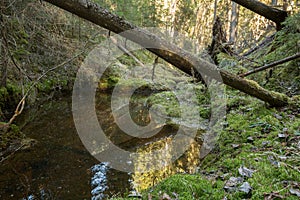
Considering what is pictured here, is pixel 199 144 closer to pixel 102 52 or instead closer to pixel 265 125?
pixel 265 125

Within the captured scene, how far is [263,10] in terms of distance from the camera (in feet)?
23.2

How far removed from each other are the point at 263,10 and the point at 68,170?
6455 millimetres

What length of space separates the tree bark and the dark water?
4.03m

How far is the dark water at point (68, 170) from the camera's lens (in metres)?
4.47

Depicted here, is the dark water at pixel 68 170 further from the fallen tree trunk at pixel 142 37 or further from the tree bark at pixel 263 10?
the tree bark at pixel 263 10

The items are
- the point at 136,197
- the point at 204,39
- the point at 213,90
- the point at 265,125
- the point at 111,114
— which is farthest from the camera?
the point at 204,39

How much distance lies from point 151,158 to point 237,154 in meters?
2.57

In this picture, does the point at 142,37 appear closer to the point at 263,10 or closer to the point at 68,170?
the point at 68,170

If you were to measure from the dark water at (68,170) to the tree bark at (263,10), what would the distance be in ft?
13.2

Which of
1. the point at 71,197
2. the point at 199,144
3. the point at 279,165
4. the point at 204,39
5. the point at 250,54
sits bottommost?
the point at 71,197

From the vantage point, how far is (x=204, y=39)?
2739cm

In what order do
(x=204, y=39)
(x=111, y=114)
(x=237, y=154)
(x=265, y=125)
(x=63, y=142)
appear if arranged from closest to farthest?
(x=237, y=154) → (x=265, y=125) → (x=63, y=142) → (x=111, y=114) → (x=204, y=39)

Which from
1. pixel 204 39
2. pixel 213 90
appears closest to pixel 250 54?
pixel 213 90

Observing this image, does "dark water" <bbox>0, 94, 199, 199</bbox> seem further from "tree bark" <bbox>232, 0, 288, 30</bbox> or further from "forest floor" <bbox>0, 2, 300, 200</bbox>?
"tree bark" <bbox>232, 0, 288, 30</bbox>
